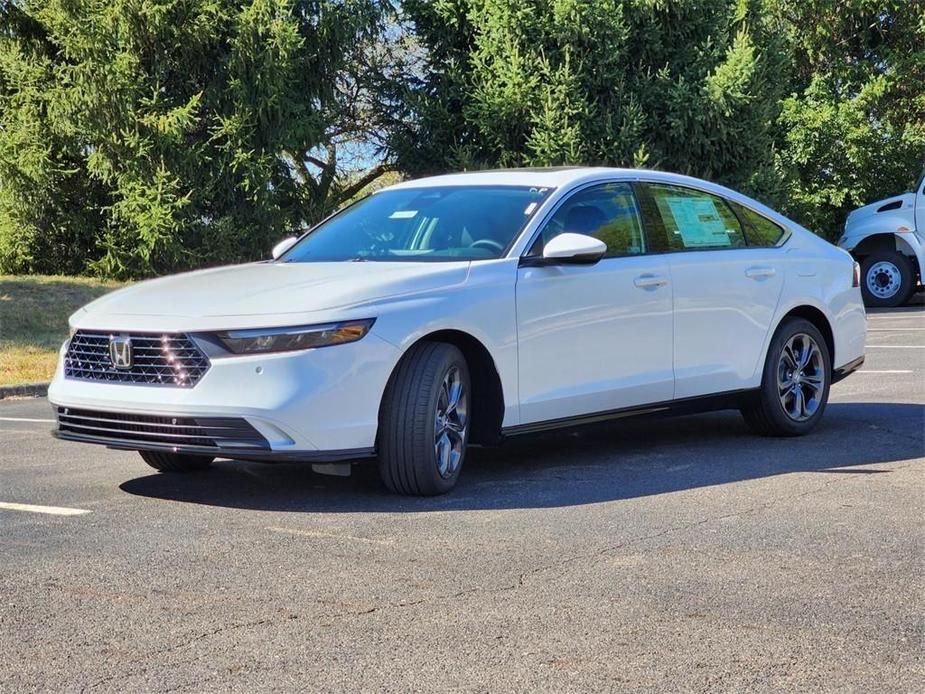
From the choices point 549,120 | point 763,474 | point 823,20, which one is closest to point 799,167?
point 823,20

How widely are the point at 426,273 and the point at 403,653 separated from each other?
110 inches

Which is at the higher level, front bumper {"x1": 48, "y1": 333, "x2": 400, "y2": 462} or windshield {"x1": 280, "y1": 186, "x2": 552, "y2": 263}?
windshield {"x1": 280, "y1": 186, "x2": 552, "y2": 263}

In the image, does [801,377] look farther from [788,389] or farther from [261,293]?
[261,293]

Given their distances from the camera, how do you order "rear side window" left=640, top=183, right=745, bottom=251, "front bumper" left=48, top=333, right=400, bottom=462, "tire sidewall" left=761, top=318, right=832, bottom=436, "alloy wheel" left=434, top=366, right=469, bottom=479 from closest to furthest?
"front bumper" left=48, top=333, right=400, bottom=462 < "alloy wheel" left=434, top=366, right=469, bottom=479 < "rear side window" left=640, top=183, right=745, bottom=251 < "tire sidewall" left=761, top=318, right=832, bottom=436

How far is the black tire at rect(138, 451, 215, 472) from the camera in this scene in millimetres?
7477

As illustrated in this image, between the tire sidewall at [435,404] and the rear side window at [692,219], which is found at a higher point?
the rear side window at [692,219]

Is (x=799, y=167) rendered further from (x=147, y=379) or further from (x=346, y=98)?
(x=147, y=379)

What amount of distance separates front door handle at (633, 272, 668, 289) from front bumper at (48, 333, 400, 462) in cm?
180

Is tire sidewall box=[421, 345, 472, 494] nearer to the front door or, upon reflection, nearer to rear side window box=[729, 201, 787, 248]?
the front door

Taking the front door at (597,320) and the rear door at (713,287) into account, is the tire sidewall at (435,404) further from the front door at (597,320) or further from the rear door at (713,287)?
the rear door at (713,287)

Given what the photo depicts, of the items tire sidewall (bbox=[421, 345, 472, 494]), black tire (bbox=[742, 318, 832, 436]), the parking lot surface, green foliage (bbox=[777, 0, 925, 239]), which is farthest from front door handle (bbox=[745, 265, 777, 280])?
green foliage (bbox=[777, 0, 925, 239])

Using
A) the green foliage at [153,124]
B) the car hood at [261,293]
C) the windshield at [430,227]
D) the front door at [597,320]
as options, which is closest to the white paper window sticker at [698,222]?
the front door at [597,320]

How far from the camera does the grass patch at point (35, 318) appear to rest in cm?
1427

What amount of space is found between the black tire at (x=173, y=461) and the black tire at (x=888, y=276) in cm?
1774
